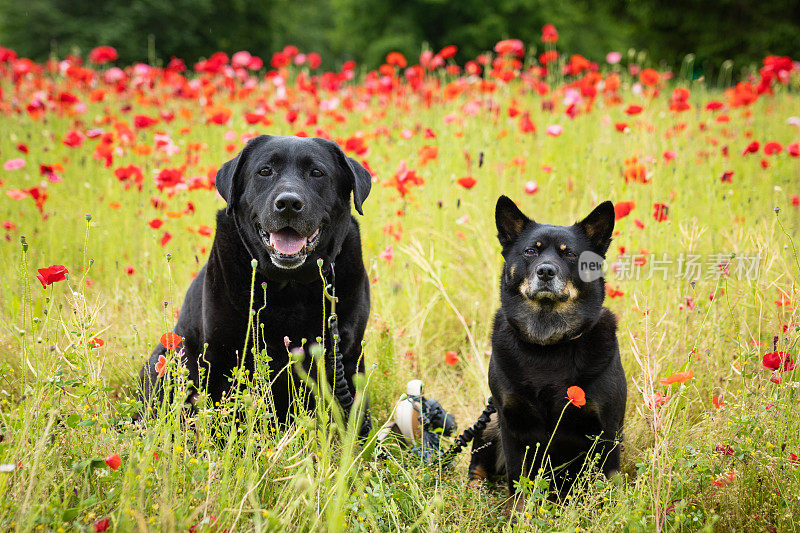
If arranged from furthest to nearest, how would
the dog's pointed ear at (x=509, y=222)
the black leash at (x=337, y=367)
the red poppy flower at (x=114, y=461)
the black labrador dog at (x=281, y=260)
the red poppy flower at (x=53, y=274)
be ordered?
the dog's pointed ear at (x=509, y=222) → the black labrador dog at (x=281, y=260) → the black leash at (x=337, y=367) → the red poppy flower at (x=53, y=274) → the red poppy flower at (x=114, y=461)

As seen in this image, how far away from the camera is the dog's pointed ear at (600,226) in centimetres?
260

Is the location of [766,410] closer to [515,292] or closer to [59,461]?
[515,292]

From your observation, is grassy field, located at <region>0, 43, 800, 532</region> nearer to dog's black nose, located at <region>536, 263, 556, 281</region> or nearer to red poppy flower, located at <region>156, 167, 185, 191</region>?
red poppy flower, located at <region>156, 167, 185, 191</region>

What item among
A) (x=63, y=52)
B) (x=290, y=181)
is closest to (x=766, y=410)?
(x=290, y=181)

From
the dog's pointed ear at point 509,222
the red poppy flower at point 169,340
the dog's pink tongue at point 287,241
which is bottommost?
the red poppy flower at point 169,340

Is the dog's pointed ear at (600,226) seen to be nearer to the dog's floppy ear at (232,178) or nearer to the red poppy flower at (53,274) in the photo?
the dog's floppy ear at (232,178)

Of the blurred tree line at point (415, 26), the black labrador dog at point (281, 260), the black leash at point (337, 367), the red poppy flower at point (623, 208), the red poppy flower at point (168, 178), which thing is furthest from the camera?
the blurred tree line at point (415, 26)

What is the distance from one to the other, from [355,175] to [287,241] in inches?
18.6

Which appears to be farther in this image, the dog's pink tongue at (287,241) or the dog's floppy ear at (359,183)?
the dog's floppy ear at (359,183)

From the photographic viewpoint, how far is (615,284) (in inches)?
146

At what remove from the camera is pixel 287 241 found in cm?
265

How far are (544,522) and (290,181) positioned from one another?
5.61ft

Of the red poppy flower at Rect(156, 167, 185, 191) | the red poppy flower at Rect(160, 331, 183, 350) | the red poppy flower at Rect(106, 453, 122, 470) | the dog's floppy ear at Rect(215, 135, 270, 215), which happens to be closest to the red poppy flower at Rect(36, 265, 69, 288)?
the red poppy flower at Rect(160, 331, 183, 350)

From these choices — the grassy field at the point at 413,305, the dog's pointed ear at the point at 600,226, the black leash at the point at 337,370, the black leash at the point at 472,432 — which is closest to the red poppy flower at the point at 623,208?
the grassy field at the point at 413,305
